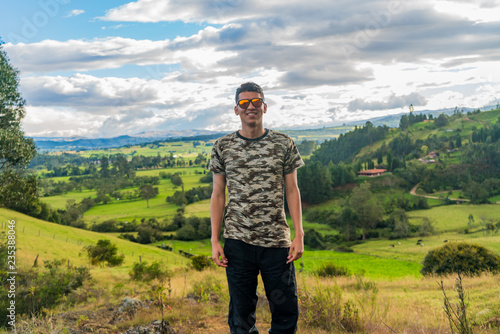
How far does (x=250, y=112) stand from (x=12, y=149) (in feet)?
49.5

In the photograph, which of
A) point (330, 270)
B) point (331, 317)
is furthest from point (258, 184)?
point (330, 270)

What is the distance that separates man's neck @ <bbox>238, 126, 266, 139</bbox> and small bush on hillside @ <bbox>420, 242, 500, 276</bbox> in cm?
1269

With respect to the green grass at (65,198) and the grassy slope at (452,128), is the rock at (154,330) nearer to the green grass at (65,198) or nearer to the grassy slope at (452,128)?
the green grass at (65,198)

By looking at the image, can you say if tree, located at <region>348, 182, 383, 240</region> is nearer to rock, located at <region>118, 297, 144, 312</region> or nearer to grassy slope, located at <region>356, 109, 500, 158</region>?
rock, located at <region>118, 297, 144, 312</region>

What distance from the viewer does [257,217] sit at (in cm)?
318

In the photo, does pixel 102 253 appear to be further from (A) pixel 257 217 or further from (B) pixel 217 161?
(A) pixel 257 217

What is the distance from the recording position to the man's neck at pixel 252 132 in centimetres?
334

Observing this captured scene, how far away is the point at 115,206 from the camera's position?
310ft

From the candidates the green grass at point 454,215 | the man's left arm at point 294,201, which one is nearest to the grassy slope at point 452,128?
the green grass at point 454,215

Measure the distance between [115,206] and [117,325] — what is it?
95.6 meters

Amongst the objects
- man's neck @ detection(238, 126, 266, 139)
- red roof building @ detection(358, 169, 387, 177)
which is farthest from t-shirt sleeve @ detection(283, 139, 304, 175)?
red roof building @ detection(358, 169, 387, 177)

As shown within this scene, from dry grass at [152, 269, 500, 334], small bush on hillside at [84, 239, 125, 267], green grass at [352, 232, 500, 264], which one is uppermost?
dry grass at [152, 269, 500, 334]

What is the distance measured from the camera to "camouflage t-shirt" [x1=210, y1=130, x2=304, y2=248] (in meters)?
3.18

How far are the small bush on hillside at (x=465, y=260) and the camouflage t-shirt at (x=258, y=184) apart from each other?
12492mm
